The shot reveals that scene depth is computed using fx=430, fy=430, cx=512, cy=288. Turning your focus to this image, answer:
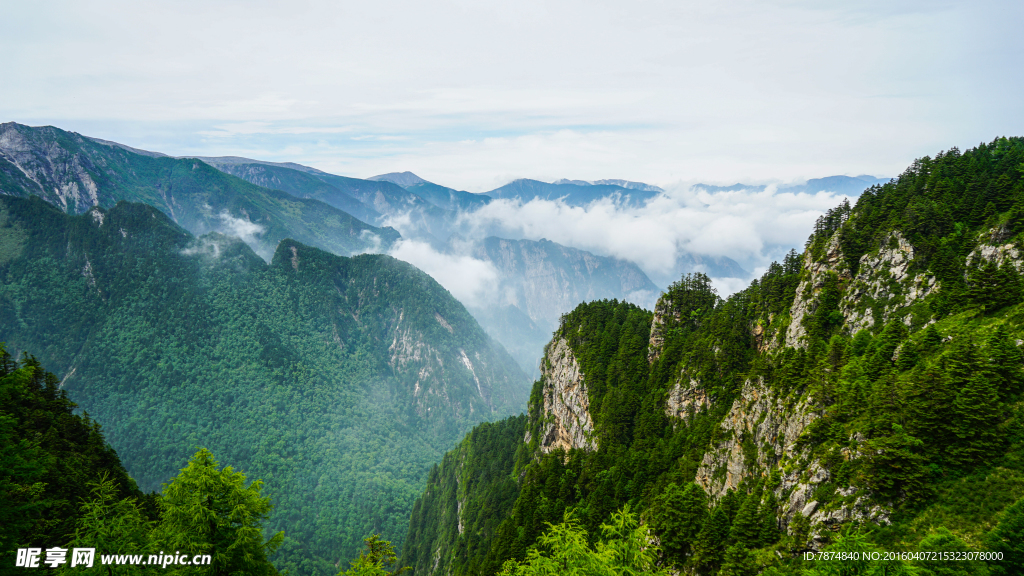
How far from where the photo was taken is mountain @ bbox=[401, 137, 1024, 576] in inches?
1103

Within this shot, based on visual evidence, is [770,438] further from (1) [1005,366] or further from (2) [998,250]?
(2) [998,250]

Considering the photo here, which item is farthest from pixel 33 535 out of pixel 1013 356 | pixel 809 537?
pixel 1013 356

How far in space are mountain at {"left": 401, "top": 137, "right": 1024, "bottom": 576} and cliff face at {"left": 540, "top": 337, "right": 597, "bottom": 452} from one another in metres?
0.84

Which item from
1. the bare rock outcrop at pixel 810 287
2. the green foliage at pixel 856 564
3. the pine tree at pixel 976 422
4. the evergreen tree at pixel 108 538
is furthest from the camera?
the bare rock outcrop at pixel 810 287

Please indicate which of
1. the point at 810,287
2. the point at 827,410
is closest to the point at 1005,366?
the point at 827,410

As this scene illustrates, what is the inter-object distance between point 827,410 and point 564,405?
6586cm

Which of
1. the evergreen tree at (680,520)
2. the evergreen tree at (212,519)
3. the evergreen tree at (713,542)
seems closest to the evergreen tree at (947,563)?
the evergreen tree at (713,542)

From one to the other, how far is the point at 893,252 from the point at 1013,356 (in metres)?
28.3

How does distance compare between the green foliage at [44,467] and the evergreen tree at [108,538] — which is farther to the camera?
the green foliage at [44,467]

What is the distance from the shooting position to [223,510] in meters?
24.3

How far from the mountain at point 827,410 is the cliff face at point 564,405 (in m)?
0.84

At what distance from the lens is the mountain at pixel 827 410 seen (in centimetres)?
2802

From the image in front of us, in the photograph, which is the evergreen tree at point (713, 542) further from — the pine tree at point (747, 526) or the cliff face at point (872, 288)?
the cliff face at point (872, 288)

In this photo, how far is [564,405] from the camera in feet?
330
